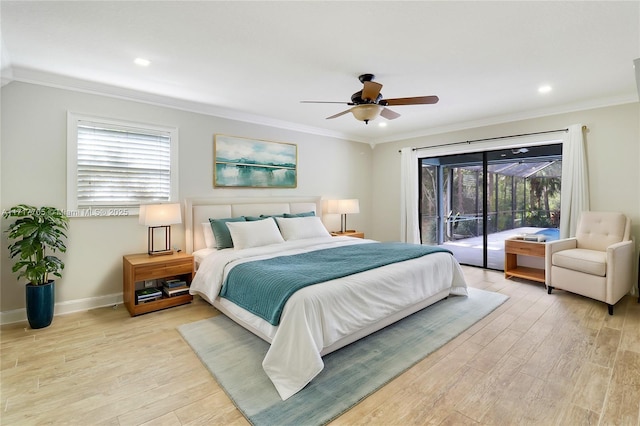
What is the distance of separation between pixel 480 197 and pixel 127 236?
546 cm

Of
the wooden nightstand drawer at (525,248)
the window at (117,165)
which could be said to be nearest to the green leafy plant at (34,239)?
the window at (117,165)

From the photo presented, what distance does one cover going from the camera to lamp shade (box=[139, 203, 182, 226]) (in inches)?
138

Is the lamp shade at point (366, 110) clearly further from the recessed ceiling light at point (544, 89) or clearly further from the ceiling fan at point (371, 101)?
the recessed ceiling light at point (544, 89)

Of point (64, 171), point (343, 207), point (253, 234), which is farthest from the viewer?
point (343, 207)

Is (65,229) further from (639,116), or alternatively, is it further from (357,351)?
(639,116)

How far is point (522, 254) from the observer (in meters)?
4.62

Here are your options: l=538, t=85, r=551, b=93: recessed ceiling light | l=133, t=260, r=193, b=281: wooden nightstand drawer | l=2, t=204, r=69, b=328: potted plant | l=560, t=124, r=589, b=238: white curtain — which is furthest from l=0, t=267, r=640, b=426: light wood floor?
l=538, t=85, r=551, b=93: recessed ceiling light

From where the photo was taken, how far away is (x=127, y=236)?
3.77 metres

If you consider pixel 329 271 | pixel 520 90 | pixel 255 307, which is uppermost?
pixel 520 90

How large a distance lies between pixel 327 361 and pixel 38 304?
2.83 m

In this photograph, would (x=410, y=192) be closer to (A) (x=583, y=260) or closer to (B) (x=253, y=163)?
(A) (x=583, y=260)

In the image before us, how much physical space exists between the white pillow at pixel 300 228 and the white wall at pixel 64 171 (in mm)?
799

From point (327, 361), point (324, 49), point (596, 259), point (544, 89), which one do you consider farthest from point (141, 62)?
point (596, 259)

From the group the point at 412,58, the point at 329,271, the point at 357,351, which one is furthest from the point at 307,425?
the point at 412,58
